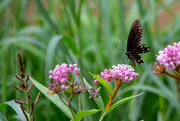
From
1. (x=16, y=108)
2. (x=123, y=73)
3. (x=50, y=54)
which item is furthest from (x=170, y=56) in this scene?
(x=50, y=54)

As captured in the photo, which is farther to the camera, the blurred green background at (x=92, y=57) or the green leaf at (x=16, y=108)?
the blurred green background at (x=92, y=57)

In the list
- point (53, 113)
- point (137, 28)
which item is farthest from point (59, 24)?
point (137, 28)

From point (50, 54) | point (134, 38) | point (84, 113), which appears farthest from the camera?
point (50, 54)

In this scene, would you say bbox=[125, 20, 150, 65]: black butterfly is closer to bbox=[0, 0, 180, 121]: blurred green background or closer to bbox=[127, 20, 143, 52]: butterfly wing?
bbox=[127, 20, 143, 52]: butterfly wing

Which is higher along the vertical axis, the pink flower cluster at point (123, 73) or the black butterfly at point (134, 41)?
the black butterfly at point (134, 41)

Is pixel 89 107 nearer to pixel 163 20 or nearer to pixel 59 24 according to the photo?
pixel 59 24

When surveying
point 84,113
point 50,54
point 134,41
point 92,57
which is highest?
point 92,57

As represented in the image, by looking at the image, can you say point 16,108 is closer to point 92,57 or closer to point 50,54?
point 50,54

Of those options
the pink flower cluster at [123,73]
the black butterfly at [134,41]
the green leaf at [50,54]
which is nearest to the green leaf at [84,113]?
the pink flower cluster at [123,73]

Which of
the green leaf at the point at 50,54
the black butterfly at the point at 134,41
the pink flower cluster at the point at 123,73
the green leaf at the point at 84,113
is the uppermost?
the green leaf at the point at 50,54

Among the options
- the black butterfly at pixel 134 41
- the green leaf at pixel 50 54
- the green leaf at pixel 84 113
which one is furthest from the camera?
the green leaf at pixel 50 54

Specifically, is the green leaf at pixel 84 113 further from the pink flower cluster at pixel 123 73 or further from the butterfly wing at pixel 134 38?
the butterfly wing at pixel 134 38
